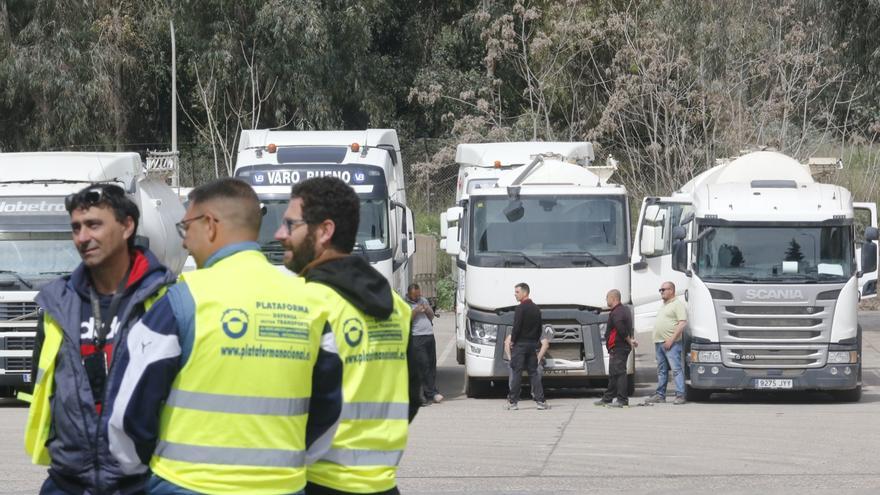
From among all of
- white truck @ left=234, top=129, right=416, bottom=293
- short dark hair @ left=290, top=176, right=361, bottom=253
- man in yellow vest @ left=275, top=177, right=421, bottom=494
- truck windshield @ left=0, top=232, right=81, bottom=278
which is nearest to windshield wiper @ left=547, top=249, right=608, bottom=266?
white truck @ left=234, top=129, right=416, bottom=293

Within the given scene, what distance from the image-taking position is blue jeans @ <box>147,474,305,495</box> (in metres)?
4.27

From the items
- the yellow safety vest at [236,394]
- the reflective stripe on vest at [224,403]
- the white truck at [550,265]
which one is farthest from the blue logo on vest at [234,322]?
the white truck at [550,265]

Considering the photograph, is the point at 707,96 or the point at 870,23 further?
the point at 707,96

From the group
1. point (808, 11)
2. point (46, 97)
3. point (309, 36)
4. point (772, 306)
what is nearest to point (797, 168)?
point (772, 306)

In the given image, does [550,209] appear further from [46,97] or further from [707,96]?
[46,97]

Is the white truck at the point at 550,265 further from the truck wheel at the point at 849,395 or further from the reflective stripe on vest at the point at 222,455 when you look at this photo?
the reflective stripe on vest at the point at 222,455

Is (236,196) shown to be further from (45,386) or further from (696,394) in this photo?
(696,394)

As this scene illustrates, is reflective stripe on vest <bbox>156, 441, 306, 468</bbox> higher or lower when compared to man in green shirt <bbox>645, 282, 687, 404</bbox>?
higher

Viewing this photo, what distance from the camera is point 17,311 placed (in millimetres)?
18609

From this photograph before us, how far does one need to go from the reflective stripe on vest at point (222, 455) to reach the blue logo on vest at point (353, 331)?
1.96 ft

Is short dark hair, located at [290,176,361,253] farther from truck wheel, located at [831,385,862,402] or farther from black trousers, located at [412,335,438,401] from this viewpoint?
truck wheel, located at [831,385,862,402]

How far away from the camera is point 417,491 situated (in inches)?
444

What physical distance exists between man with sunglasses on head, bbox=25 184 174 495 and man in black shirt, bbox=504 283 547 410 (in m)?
13.4

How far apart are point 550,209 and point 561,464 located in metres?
7.21
